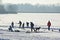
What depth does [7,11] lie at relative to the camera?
173 m

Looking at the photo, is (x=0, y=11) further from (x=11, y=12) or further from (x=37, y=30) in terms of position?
(x=37, y=30)

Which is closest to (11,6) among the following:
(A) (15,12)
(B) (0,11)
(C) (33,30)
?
(B) (0,11)

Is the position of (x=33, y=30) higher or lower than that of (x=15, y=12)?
higher

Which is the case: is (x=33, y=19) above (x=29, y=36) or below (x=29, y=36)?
below

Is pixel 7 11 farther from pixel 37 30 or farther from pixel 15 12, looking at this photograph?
pixel 37 30

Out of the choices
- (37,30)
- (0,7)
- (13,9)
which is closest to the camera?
(37,30)

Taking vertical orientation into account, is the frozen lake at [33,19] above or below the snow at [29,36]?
below

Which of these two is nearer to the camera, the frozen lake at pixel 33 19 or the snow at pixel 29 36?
the snow at pixel 29 36

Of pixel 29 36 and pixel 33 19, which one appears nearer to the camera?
pixel 29 36

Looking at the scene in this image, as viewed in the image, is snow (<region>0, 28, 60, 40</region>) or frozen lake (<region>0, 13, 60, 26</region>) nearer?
snow (<region>0, 28, 60, 40</region>)

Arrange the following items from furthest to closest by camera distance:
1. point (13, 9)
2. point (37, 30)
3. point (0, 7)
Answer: point (13, 9) → point (0, 7) → point (37, 30)

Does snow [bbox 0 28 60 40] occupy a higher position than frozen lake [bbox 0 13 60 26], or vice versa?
snow [bbox 0 28 60 40]

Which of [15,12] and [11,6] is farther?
[15,12]

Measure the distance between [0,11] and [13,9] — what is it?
46.5ft
